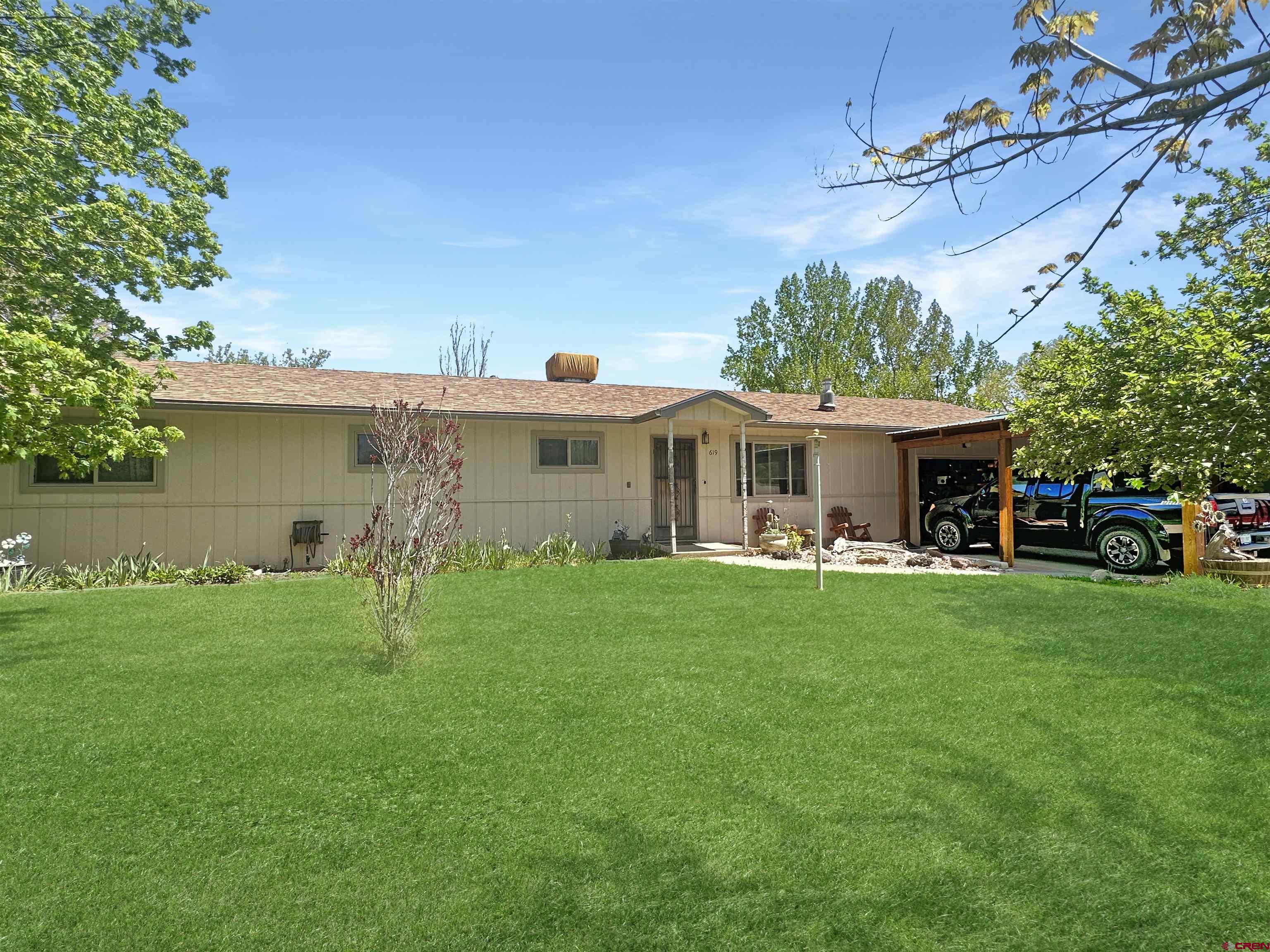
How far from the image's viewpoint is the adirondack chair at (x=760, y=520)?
14.9 m

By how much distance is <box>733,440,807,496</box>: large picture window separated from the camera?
15086mm

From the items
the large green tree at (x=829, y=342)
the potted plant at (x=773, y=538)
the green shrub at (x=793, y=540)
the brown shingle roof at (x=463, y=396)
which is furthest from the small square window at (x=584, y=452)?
Result: the large green tree at (x=829, y=342)

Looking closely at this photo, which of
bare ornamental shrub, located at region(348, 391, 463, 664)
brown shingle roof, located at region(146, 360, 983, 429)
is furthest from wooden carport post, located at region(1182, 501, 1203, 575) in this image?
bare ornamental shrub, located at region(348, 391, 463, 664)

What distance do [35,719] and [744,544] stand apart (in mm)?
11204

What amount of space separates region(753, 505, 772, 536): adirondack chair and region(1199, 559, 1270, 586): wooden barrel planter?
23.8 ft

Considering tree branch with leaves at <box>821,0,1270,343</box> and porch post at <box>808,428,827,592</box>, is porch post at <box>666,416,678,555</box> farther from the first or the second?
tree branch with leaves at <box>821,0,1270,343</box>

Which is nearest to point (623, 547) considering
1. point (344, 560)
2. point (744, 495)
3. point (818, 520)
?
point (744, 495)

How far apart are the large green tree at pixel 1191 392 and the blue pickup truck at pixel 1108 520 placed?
407 cm

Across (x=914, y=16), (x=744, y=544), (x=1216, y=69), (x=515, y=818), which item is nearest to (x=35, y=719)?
(x=515, y=818)

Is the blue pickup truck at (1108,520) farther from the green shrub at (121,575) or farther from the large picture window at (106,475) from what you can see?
the large picture window at (106,475)

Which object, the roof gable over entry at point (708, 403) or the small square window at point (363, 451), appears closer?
the small square window at point (363, 451)

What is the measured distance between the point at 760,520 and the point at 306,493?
875 centimetres

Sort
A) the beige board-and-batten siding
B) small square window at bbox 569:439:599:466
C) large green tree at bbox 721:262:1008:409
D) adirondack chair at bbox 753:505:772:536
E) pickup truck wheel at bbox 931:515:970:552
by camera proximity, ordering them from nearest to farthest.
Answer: the beige board-and-batten siding, small square window at bbox 569:439:599:466, pickup truck wheel at bbox 931:515:970:552, adirondack chair at bbox 753:505:772:536, large green tree at bbox 721:262:1008:409

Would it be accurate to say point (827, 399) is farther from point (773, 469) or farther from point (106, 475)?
point (106, 475)
